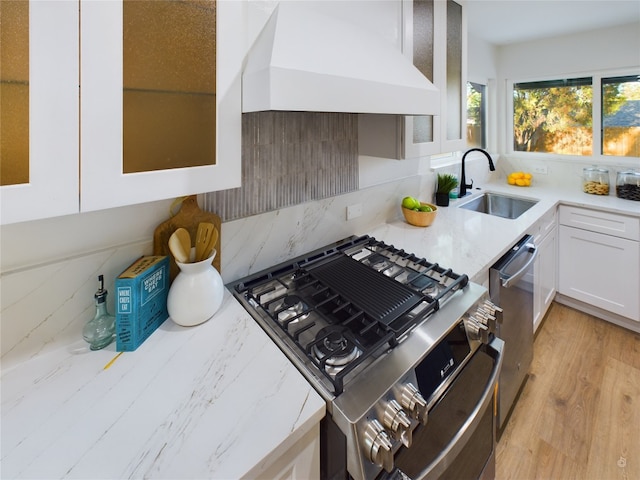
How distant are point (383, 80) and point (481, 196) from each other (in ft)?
Result: 6.88

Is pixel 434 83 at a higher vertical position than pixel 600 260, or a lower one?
higher

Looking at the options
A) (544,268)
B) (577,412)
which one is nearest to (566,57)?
(544,268)

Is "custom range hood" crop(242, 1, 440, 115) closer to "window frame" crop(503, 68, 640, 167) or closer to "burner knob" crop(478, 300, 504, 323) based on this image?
"burner knob" crop(478, 300, 504, 323)

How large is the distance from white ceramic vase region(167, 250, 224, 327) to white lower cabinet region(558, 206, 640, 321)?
2.80 metres

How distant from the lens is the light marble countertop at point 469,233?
4.68 feet

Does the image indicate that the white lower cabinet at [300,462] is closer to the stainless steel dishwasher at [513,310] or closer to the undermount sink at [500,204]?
the stainless steel dishwasher at [513,310]

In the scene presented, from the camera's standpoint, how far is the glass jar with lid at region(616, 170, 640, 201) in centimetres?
244

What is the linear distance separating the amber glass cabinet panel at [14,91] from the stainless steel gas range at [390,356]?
2.21 ft

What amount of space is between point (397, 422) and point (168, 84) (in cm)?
92

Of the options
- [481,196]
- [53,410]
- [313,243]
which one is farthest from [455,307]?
[481,196]

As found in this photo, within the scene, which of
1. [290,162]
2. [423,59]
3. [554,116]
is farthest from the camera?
[554,116]

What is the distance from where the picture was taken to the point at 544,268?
7.59ft

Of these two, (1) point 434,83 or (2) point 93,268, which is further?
(1) point 434,83

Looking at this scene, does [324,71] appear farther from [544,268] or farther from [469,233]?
[544,268]
